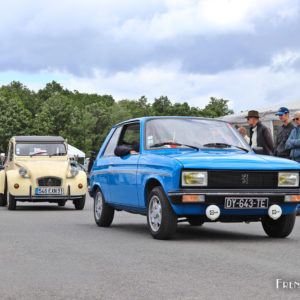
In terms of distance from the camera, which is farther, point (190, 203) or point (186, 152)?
point (186, 152)

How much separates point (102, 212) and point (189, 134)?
88.5 inches

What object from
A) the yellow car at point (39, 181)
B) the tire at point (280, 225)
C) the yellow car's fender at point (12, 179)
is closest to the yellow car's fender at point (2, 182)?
the yellow car at point (39, 181)

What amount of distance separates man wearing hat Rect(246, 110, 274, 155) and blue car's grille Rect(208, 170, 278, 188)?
4.63 m

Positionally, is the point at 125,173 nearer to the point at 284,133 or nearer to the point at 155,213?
the point at 155,213

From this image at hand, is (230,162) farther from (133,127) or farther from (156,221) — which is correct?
(133,127)

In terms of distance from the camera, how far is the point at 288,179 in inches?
366

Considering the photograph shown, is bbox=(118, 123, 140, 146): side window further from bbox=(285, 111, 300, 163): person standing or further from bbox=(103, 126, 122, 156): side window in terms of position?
bbox=(285, 111, 300, 163): person standing

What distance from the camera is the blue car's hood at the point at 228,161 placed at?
353 inches

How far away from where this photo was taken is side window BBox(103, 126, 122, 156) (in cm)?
1156

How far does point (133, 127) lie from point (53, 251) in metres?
3.33

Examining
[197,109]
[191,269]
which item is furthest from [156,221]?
[197,109]

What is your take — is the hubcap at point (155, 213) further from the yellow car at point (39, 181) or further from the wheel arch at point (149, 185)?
the yellow car at point (39, 181)

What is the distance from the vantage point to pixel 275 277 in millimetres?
6270

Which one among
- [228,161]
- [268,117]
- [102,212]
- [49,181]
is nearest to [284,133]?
[102,212]
